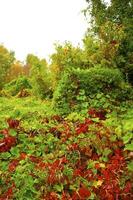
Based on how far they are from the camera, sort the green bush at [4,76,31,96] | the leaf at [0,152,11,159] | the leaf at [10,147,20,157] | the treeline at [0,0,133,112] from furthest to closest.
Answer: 1. the green bush at [4,76,31,96]
2. the treeline at [0,0,133,112]
3. the leaf at [10,147,20,157]
4. the leaf at [0,152,11,159]

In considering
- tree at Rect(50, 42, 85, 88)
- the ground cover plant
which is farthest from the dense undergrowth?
tree at Rect(50, 42, 85, 88)

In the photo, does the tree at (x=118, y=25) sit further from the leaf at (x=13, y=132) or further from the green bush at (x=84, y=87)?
the leaf at (x=13, y=132)

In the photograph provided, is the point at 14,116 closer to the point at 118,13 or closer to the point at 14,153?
the point at 14,153

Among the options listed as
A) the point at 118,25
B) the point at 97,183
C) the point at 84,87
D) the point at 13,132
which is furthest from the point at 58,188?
the point at 118,25

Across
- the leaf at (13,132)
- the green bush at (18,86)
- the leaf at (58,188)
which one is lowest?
the leaf at (58,188)

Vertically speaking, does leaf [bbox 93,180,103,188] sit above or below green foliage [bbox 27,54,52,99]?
below

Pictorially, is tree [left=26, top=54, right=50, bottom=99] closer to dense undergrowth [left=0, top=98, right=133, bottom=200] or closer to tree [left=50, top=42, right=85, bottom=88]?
tree [left=50, top=42, right=85, bottom=88]

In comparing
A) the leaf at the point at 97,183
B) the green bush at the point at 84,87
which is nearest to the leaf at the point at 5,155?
the leaf at the point at 97,183

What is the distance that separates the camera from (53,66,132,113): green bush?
11.4m

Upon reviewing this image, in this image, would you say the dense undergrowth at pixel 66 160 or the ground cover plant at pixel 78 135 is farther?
the ground cover plant at pixel 78 135

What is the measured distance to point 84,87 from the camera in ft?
38.3

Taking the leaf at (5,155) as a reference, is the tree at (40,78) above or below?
above

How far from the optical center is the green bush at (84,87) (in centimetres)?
1138

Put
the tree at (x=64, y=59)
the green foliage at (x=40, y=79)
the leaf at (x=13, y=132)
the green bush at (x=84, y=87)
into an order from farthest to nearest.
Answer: the green foliage at (x=40, y=79) → the tree at (x=64, y=59) → the green bush at (x=84, y=87) → the leaf at (x=13, y=132)
